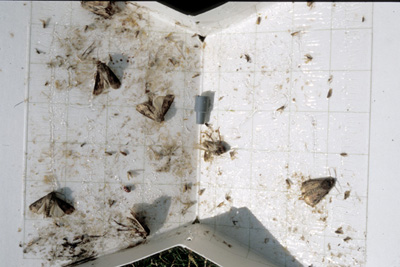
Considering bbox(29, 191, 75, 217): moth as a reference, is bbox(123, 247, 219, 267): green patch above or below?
below

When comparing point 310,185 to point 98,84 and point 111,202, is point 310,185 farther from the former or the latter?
point 98,84

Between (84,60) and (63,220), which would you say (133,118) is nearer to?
(84,60)

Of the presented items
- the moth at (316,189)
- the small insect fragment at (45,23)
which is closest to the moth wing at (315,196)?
the moth at (316,189)

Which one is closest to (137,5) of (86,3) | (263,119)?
(86,3)

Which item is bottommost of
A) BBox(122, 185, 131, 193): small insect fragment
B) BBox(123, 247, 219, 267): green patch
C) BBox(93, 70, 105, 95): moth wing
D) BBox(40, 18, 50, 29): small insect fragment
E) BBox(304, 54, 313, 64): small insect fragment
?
BBox(123, 247, 219, 267): green patch

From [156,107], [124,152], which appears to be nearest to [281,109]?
[156,107]

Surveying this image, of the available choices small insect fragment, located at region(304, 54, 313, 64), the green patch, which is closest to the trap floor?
small insect fragment, located at region(304, 54, 313, 64)

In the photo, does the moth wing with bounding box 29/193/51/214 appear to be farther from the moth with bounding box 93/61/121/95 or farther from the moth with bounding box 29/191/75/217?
the moth with bounding box 93/61/121/95
